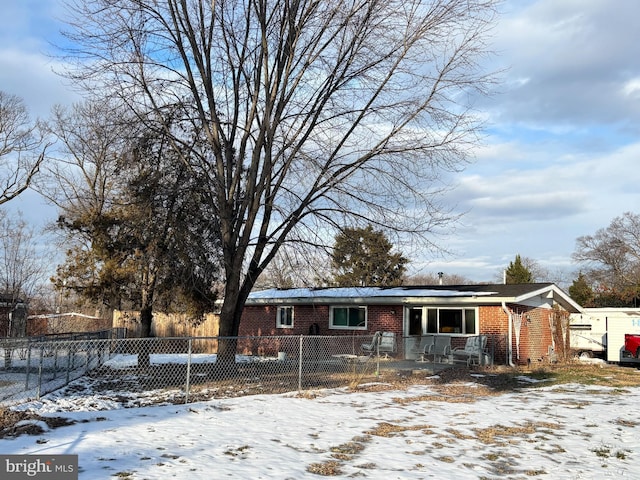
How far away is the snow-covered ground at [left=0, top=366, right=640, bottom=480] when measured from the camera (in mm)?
5969

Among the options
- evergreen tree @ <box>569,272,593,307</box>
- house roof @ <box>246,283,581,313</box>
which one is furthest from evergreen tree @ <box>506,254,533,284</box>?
house roof @ <box>246,283,581,313</box>

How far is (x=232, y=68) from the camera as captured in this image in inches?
590

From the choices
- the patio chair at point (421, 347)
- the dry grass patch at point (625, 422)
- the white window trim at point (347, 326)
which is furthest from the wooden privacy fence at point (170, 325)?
the dry grass patch at point (625, 422)

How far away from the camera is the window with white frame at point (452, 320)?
2067 cm

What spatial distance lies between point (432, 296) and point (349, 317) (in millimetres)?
4088

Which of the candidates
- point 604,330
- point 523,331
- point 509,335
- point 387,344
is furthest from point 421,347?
point 604,330

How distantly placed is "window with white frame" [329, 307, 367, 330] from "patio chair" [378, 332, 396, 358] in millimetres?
2336

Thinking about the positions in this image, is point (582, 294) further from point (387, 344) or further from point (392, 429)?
point (392, 429)

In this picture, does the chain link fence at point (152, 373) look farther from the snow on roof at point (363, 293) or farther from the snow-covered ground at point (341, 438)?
the snow on roof at point (363, 293)

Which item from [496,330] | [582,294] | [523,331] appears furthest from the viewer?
[582,294]

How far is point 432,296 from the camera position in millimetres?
20609

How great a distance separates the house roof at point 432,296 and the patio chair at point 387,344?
1.77 m

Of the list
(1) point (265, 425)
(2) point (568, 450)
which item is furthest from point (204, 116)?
(2) point (568, 450)

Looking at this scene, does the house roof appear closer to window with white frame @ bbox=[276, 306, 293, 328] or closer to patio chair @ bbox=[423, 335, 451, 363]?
window with white frame @ bbox=[276, 306, 293, 328]
